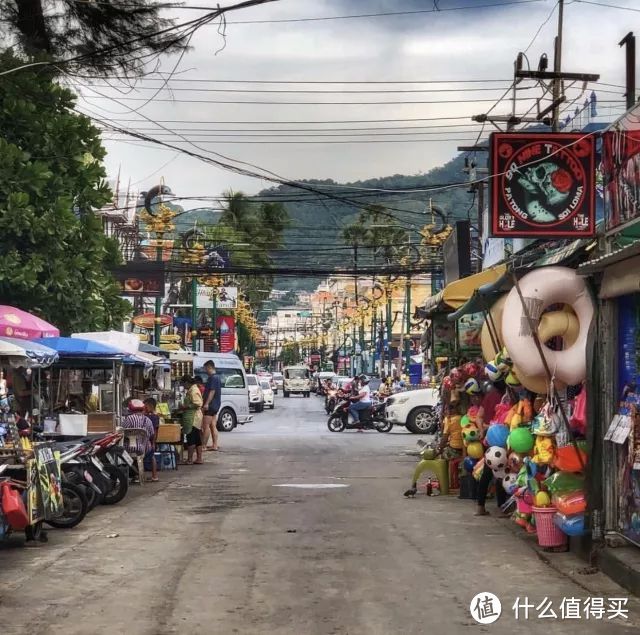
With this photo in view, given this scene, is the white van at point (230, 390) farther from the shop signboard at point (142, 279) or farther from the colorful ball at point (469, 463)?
the colorful ball at point (469, 463)

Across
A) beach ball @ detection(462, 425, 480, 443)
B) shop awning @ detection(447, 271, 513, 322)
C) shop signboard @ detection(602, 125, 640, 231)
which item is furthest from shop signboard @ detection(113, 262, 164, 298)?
shop signboard @ detection(602, 125, 640, 231)

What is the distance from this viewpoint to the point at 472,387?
14375mm

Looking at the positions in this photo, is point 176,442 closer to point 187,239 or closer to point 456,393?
point 456,393

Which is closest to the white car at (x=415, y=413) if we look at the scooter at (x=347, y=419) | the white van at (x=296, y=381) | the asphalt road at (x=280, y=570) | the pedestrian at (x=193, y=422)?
the scooter at (x=347, y=419)

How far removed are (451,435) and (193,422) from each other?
7.57m

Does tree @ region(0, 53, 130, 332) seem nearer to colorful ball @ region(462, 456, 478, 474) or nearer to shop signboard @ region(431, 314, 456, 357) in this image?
shop signboard @ region(431, 314, 456, 357)

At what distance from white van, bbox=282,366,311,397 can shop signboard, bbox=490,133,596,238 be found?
248ft

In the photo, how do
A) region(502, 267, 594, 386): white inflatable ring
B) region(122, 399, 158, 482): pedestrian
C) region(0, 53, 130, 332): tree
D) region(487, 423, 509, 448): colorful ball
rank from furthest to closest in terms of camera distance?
region(122, 399, 158, 482): pedestrian < region(0, 53, 130, 332): tree < region(487, 423, 509, 448): colorful ball < region(502, 267, 594, 386): white inflatable ring

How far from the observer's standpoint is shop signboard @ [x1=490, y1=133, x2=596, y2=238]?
419 inches

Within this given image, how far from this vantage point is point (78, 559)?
1015 cm

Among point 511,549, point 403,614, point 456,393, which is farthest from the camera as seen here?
point 456,393

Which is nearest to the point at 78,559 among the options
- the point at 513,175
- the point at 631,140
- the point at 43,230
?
the point at 513,175

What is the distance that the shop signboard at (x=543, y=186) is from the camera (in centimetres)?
1064

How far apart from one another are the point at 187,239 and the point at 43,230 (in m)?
32.7
